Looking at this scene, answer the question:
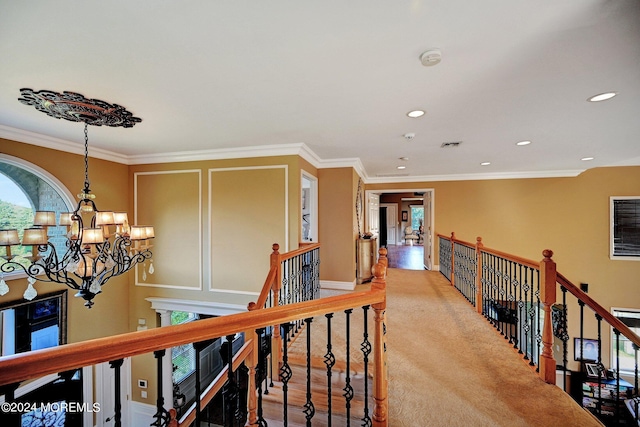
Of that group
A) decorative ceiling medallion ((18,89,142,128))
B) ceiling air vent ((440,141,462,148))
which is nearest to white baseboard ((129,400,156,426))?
decorative ceiling medallion ((18,89,142,128))

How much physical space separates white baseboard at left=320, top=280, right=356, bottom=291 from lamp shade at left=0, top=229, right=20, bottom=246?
393cm

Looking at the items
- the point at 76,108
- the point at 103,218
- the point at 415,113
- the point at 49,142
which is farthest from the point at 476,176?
the point at 49,142

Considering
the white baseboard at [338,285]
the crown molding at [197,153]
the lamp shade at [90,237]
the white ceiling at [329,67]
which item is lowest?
the white baseboard at [338,285]

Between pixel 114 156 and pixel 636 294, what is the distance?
10.6 m

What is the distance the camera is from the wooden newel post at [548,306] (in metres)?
2.10

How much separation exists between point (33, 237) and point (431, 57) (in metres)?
3.53

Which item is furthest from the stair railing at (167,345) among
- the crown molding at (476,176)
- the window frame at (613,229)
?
the window frame at (613,229)

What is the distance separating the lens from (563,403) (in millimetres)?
1853

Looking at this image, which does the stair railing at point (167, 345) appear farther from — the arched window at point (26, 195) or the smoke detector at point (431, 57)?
the arched window at point (26, 195)

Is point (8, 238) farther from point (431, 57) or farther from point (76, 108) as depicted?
point (431, 57)

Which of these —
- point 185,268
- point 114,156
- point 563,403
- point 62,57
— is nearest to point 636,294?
point 563,403

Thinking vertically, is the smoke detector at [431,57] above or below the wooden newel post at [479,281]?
above

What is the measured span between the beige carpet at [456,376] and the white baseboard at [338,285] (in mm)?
1011

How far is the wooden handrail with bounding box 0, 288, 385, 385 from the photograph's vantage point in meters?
0.74
